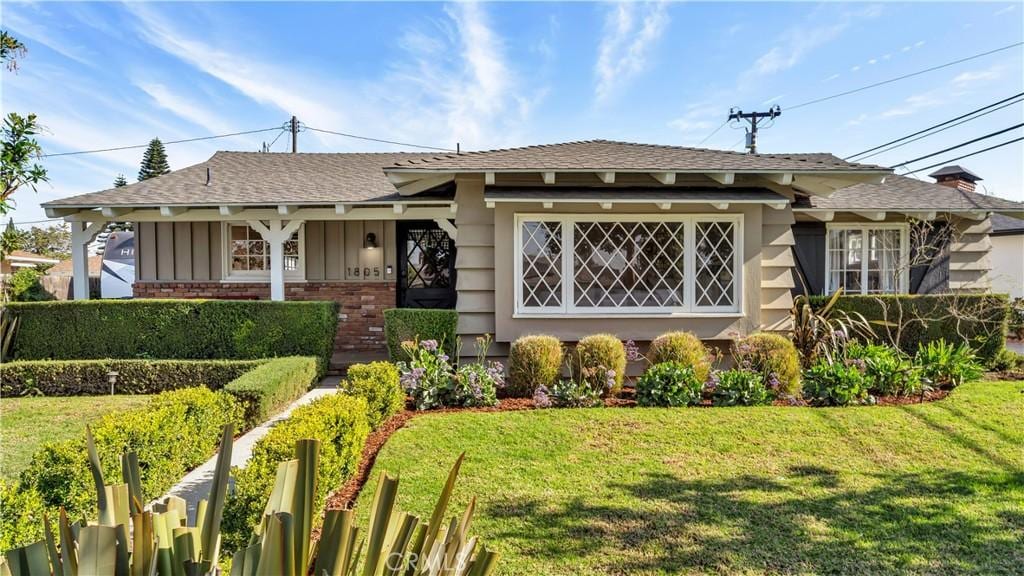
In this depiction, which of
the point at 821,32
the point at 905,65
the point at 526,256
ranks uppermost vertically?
the point at 905,65

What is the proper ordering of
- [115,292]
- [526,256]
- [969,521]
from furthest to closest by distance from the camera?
[115,292], [526,256], [969,521]

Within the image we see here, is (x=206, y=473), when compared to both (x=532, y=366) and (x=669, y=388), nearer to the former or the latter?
(x=532, y=366)

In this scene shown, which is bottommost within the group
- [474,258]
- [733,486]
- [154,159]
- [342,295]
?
[733,486]

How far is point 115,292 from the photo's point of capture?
16.5 m

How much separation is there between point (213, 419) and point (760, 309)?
A: 6.66 meters

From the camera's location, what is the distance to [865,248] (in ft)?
28.4

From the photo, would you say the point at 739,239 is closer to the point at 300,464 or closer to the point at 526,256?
the point at 526,256

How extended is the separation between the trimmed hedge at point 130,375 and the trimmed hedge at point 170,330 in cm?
48

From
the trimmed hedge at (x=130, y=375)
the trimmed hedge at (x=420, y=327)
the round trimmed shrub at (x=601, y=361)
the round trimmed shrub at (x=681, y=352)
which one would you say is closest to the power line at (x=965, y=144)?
the round trimmed shrub at (x=681, y=352)

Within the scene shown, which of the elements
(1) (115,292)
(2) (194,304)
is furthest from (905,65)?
(1) (115,292)

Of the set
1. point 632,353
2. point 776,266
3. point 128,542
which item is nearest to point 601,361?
point 632,353

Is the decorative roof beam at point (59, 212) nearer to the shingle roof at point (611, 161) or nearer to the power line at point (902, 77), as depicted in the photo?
the shingle roof at point (611, 161)

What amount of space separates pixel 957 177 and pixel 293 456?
19.0 m

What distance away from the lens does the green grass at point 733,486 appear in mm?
2516
